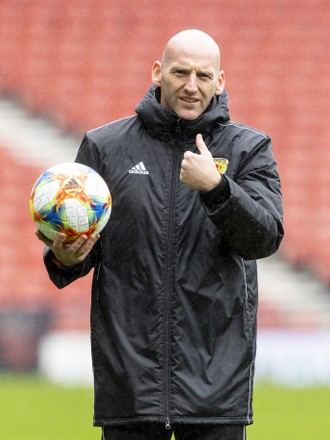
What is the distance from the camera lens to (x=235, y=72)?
1445 cm

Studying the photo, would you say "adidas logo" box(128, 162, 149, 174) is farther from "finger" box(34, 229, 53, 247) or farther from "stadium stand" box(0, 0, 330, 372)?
"stadium stand" box(0, 0, 330, 372)

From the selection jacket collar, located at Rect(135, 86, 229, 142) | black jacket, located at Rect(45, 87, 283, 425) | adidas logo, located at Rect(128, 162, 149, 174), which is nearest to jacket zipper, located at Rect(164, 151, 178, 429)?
black jacket, located at Rect(45, 87, 283, 425)

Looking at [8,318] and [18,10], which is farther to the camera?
[18,10]

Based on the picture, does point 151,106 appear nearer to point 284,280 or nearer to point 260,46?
point 284,280

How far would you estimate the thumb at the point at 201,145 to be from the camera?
4.22 meters

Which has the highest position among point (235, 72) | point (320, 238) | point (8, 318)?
point (235, 72)

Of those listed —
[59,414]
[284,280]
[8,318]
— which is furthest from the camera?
[284,280]

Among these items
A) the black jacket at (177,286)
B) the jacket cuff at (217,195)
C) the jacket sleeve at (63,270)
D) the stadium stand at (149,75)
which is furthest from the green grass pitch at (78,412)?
the jacket cuff at (217,195)

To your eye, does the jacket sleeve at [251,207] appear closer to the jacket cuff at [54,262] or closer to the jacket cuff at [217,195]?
the jacket cuff at [217,195]

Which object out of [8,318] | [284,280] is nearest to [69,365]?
[8,318]

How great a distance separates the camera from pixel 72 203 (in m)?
4.41

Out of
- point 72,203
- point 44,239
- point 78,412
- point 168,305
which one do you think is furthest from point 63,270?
point 78,412

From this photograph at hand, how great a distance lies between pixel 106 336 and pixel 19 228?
8268mm

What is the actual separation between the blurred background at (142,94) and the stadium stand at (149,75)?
12mm
